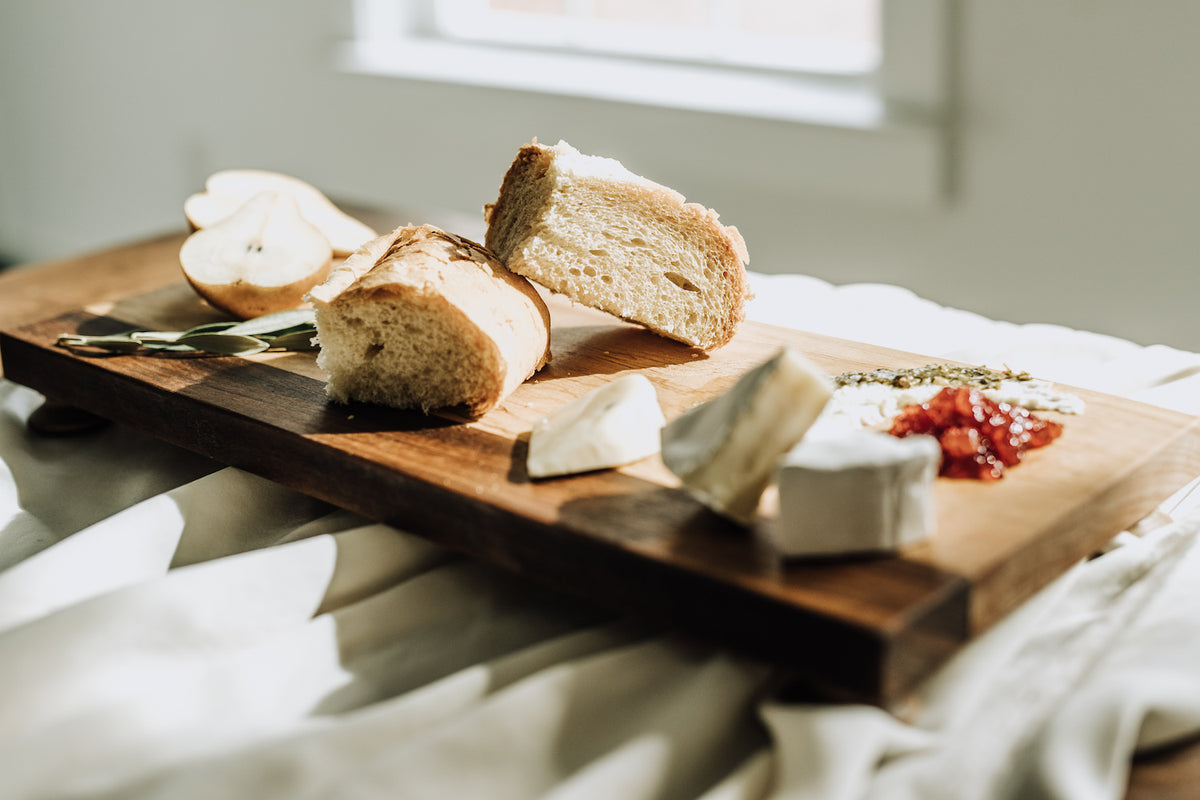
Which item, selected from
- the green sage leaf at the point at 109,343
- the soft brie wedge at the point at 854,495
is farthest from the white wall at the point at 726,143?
the soft brie wedge at the point at 854,495

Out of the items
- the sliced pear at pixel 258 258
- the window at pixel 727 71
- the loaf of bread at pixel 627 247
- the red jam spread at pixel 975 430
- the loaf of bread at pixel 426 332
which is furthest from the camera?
the window at pixel 727 71

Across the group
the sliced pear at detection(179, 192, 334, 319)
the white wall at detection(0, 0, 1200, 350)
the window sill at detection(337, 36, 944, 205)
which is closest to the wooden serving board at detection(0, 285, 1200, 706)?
the sliced pear at detection(179, 192, 334, 319)

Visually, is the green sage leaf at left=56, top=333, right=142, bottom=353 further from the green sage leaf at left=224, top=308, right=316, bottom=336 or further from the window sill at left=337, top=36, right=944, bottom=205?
the window sill at left=337, top=36, right=944, bottom=205

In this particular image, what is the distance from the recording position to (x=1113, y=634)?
85cm

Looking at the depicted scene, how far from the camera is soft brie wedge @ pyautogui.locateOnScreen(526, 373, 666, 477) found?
3.14ft

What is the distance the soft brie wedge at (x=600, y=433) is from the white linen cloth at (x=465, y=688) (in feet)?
0.36

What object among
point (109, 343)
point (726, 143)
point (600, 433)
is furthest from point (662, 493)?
point (726, 143)

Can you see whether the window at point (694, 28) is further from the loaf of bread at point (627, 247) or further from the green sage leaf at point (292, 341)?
the green sage leaf at point (292, 341)

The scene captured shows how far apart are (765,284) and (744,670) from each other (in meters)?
0.90

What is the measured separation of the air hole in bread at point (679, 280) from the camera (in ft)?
4.20

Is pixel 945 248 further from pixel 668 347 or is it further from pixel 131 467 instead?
pixel 131 467

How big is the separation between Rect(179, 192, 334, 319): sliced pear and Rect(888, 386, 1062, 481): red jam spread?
0.77m

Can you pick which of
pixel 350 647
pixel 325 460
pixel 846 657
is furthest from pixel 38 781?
pixel 846 657

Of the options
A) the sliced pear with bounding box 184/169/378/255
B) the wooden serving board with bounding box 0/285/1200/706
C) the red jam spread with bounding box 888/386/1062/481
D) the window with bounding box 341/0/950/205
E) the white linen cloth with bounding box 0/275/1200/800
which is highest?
the window with bounding box 341/0/950/205
